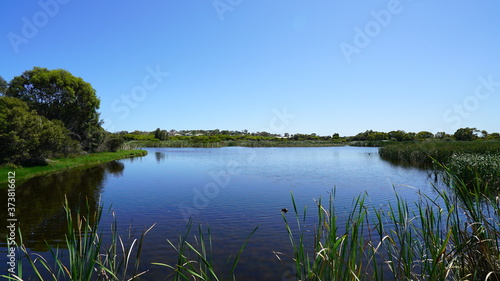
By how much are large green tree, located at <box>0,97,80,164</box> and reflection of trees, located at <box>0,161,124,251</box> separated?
7.21 feet

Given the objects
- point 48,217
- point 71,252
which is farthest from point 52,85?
point 71,252

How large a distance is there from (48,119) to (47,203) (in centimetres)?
2051

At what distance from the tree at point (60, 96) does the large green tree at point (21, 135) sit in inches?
380

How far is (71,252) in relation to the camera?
3.13m

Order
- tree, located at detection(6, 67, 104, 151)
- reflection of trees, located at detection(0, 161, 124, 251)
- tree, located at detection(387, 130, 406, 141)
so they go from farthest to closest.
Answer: tree, located at detection(387, 130, 406, 141), tree, located at detection(6, 67, 104, 151), reflection of trees, located at detection(0, 161, 124, 251)

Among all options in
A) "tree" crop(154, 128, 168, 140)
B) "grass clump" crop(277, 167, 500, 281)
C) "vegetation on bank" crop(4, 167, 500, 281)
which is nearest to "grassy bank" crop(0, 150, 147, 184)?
"vegetation on bank" crop(4, 167, 500, 281)

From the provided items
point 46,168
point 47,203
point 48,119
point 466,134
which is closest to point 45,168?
point 46,168

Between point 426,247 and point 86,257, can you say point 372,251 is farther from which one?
point 86,257

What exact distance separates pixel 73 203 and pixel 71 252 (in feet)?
35.3

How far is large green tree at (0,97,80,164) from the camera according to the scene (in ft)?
57.7

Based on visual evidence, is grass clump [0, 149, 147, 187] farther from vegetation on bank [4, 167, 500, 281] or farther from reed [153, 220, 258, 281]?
reed [153, 220, 258, 281]

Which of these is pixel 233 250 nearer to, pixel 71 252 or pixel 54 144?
pixel 71 252

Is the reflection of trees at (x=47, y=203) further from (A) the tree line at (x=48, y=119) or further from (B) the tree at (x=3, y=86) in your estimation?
(B) the tree at (x=3, y=86)

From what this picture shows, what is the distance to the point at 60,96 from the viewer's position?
31.3 metres
